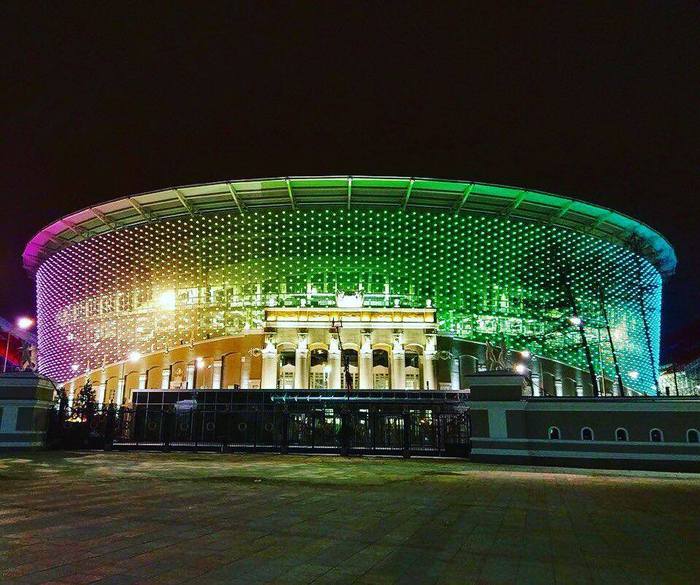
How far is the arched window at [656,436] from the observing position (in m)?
19.7

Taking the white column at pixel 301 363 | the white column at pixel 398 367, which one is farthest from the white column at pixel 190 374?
the white column at pixel 398 367

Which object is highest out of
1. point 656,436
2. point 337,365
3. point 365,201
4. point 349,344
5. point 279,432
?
point 365,201

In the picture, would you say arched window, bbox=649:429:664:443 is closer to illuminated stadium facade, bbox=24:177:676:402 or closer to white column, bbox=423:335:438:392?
white column, bbox=423:335:438:392

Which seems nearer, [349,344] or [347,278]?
[349,344]

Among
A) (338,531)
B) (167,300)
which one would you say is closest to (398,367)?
(167,300)

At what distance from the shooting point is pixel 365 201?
2295 inches

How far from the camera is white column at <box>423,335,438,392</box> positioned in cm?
5119

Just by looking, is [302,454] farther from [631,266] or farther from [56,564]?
[631,266]

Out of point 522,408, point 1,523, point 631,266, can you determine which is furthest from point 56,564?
point 631,266

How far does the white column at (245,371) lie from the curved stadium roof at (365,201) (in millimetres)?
16786

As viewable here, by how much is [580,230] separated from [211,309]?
4439 centimetres

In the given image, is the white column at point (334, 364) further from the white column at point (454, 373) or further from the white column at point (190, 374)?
the white column at point (190, 374)

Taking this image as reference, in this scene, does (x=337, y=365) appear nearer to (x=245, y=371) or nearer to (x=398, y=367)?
(x=398, y=367)

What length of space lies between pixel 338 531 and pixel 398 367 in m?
45.0
